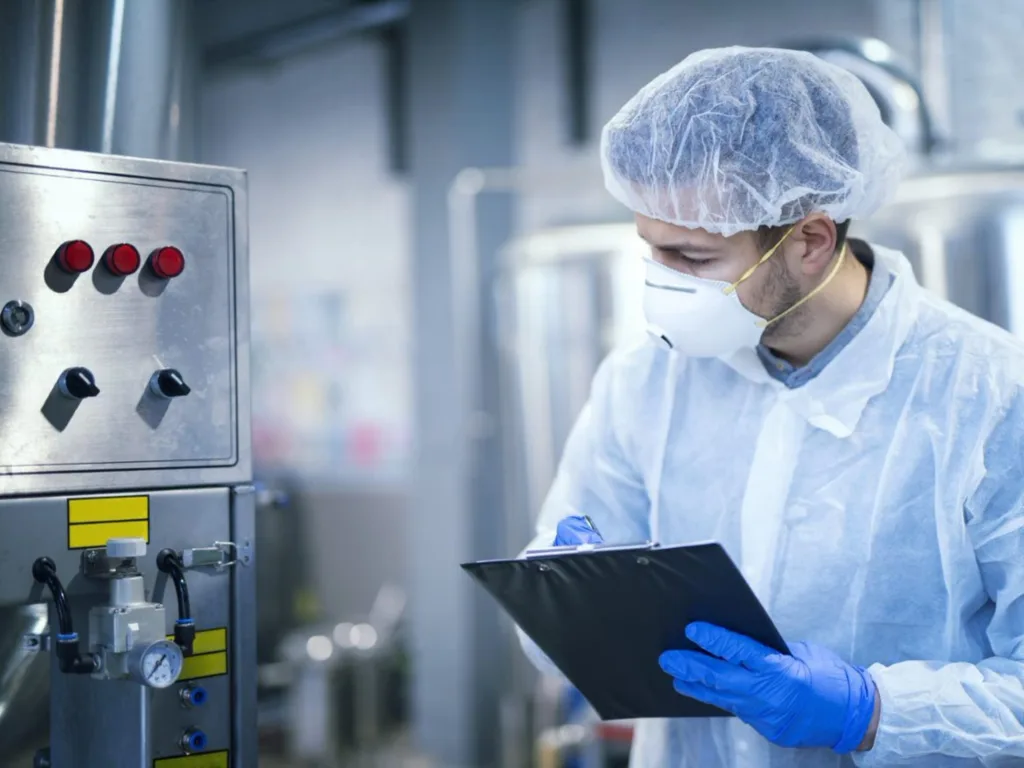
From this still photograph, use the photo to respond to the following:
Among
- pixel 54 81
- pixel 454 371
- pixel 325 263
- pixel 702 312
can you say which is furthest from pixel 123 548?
pixel 325 263

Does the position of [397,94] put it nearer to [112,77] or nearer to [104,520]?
[112,77]

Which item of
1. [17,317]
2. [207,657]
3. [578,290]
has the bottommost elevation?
[207,657]

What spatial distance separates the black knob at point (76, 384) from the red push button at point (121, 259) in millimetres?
106

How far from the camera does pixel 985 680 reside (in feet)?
3.62

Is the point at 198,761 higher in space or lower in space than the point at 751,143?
lower

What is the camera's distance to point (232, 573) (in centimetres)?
118

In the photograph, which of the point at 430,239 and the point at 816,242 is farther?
the point at 430,239

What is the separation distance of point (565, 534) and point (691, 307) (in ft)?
0.97

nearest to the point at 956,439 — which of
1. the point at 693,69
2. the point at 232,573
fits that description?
the point at 693,69

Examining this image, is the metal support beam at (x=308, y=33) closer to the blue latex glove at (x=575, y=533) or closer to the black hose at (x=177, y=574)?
the blue latex glove at (x=575, y=533)

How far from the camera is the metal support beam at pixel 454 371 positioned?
339cm

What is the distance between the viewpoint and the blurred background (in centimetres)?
203

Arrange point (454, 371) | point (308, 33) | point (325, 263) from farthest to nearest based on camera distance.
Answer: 1. point (325, 263)
2. point (308, 33)
3. point (454, 371)

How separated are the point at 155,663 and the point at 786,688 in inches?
23.7
